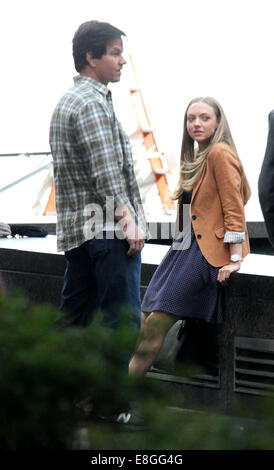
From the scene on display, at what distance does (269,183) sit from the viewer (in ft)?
13.7

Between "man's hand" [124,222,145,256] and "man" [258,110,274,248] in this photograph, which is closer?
"man" [258,110,274,248]

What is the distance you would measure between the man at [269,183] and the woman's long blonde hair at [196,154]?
3.11 feet

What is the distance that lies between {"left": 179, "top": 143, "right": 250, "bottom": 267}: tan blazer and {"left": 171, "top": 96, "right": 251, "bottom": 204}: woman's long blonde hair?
0.04 m

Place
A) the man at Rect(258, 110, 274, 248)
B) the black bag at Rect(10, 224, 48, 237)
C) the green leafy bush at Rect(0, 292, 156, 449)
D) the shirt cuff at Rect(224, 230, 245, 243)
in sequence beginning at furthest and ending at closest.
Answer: the black bag at Rect(10, 224, 48, 237) → the shirt cuff at Rect(224, 230, 245, 243) → the man at Rect(258, 110, 274, 248) → the green leafy bush at Rect(0, 292, 156, 449)

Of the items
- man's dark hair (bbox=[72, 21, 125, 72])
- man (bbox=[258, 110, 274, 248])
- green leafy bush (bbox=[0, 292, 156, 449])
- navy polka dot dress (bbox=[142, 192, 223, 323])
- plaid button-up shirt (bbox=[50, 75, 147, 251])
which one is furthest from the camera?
navy polka dot dress (bbox=[142, 192, 223, 323])

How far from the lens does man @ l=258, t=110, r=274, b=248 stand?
418 centimetres

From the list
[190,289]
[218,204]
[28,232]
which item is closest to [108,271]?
[190,289]

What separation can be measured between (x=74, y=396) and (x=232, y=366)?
372 cm

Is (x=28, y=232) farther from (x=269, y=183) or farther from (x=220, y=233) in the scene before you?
(x=269, y=183)

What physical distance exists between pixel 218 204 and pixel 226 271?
33cm

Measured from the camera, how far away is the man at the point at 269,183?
4180 mm

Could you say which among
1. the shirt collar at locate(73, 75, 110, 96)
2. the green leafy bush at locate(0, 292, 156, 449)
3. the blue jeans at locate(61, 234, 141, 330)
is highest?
the shirt collar at locate(73, 75, 110, 96)

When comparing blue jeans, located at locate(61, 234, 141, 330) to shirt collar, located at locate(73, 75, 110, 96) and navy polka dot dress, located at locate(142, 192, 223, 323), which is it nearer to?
navy polka dot dress, located at locate(142, 192, 223, 323)

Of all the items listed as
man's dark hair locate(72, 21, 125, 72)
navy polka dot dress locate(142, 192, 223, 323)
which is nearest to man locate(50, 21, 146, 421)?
man's dark hair locate(72, 21, 125, 72)
